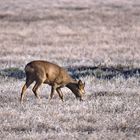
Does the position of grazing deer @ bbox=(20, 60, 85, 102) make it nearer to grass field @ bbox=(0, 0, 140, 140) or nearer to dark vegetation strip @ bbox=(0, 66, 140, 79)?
grass field @ bbox=(0, 0, 140, 140)

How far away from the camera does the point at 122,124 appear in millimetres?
10742

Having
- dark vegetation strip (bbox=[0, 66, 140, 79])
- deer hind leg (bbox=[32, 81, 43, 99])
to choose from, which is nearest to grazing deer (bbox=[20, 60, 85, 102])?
deer hind leg (bbox=[32, 81, 43, 99])

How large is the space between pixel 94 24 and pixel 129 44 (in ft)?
31.6

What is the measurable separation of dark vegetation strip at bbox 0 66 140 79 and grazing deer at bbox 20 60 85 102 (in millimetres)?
3057

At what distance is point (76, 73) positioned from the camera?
18.5m

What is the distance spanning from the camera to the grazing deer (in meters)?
13.7

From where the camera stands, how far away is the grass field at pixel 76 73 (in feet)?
34.7

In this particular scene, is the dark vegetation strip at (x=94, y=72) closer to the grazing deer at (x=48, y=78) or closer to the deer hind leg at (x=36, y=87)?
the grazing deer at (x=48, y=78)

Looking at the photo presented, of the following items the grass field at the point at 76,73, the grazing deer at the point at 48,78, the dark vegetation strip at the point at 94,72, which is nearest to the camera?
the grass field at the point at 76,73

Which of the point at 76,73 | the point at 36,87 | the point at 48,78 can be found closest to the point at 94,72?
the point at 76,73

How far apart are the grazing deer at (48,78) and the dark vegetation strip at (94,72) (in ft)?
10.0

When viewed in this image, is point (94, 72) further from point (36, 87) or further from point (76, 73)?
point (36, 87)

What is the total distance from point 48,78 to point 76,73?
4516mm

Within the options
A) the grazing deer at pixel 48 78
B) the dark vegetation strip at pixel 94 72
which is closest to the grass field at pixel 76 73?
the dark vegetation strip at pixel 94 72
